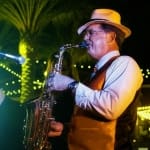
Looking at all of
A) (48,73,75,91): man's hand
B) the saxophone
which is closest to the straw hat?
the saxophone

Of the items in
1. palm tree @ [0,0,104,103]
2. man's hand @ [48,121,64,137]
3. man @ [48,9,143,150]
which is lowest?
man's hand @ [48,121,64,137]

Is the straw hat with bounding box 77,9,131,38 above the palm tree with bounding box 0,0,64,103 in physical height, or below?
below

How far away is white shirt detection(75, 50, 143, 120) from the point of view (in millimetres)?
4109

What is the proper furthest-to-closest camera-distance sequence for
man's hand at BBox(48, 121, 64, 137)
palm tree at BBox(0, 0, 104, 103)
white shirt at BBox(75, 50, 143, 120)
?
palm tree at BBox(0, 0, 104, 103), man's hand at BBox(48, 121, 64, 137), white shirt at BBox(75, 50, 143, 120)

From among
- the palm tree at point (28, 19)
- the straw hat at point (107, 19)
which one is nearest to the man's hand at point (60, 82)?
the straw hat at point (107, 19)

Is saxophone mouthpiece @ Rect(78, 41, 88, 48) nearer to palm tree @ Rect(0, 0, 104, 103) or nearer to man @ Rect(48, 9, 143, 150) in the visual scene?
man @ Rect(48, 9, 143, 150)

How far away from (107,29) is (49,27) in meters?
10.8

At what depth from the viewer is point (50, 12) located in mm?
14500

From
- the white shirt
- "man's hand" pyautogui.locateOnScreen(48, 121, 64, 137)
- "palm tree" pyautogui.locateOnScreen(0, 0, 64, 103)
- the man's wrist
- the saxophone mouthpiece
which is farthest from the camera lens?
"palm tree" pyautogui.locateOnScreen(0, 0, 64, 103)

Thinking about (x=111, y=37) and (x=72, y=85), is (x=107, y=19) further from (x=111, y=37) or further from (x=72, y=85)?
(x=72, y=85)

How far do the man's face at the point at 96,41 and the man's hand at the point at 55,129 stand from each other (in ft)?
2.08

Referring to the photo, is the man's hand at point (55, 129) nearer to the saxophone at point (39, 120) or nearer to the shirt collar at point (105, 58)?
the saxophone at point (39, 120)

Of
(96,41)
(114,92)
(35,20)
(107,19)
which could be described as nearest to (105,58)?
(96,41)

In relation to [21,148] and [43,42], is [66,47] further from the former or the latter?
[43,42]
